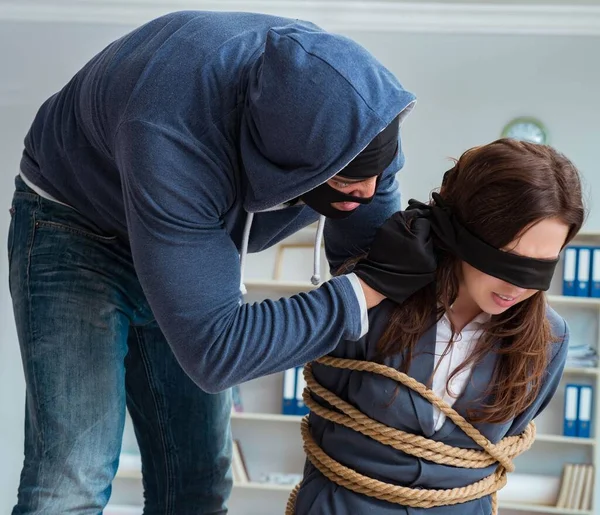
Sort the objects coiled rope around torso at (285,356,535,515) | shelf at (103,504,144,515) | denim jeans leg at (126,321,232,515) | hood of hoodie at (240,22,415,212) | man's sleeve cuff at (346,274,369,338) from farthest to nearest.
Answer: shelf at (103,504,144,515)
denim jeans leg at (126,321,232,515)
coiled rope around torso at (285,356,535,515)
man's sleeve cuff at (346,274,369,338)
hood of hoodie at (240,22,415,212)

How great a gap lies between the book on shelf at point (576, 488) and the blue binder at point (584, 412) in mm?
162

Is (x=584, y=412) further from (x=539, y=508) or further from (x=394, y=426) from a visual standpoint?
(x=394, y=426)

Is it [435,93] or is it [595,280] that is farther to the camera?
[435,93]

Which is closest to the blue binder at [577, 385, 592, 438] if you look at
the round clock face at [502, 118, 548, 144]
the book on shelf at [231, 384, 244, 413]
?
the round clock face at [502, 118, 548, 144]

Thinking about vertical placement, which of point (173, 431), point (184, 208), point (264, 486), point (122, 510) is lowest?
point (122, 510)

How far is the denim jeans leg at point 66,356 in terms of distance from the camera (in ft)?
4.22

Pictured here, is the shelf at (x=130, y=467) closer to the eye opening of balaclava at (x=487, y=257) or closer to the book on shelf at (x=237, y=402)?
the book on shelf at (x=237, y=402)

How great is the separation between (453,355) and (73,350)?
0.62 m

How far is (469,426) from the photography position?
53.0 inches

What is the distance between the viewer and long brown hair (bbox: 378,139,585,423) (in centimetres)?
125

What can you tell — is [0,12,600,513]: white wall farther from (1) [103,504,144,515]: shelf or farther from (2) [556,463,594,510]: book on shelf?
(2) [556,463,594,510]: book on shelf

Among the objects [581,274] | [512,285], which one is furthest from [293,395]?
[512,285]

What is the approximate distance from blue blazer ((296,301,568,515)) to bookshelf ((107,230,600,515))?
2.43m

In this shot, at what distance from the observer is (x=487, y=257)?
1.25 m
